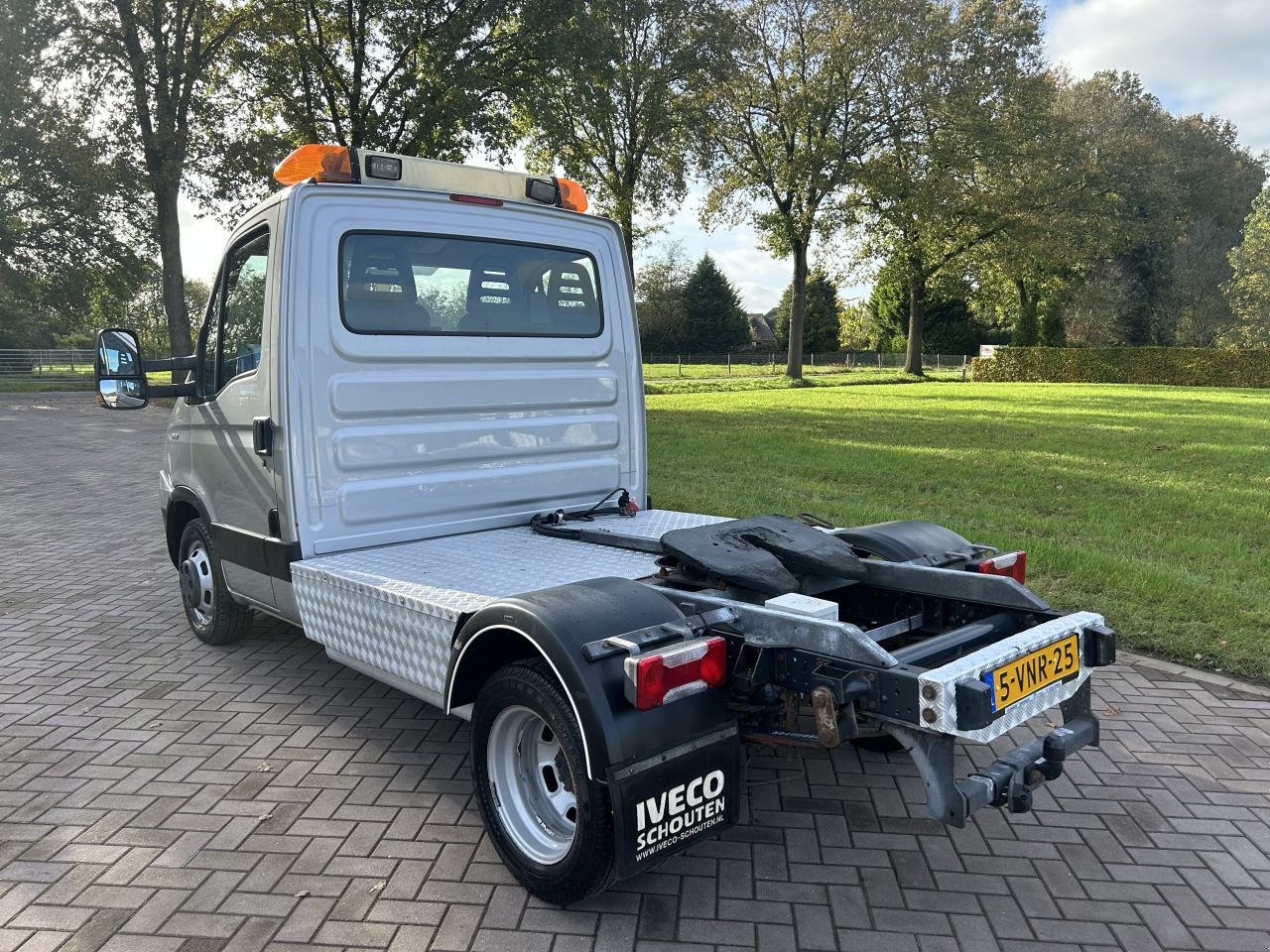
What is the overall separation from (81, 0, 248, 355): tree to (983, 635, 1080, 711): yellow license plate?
74.2ft

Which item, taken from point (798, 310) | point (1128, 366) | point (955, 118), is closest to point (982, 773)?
point (798, 310)

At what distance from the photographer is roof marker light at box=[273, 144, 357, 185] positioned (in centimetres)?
393

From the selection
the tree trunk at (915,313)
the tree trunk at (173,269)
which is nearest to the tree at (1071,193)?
the tree trunk at (915,313)

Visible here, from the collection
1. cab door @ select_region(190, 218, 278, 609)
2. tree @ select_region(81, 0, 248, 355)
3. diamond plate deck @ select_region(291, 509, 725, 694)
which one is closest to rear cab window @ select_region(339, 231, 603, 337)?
cab door @ select_region(190, 218, 278, 609)

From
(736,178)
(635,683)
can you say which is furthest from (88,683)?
(736,178)

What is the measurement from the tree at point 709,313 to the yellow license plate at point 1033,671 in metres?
58.9

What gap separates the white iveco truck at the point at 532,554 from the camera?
2.46 m

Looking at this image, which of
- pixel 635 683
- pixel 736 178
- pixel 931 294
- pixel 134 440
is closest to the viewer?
pixel 635 683

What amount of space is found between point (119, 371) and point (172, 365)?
0.40 meters

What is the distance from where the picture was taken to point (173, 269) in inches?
895

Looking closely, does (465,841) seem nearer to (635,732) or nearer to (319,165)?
(635,732)

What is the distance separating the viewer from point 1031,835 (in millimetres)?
3135

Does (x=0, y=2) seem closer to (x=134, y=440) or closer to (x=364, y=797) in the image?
(x=134, y=440)

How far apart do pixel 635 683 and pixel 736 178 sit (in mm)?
35176
